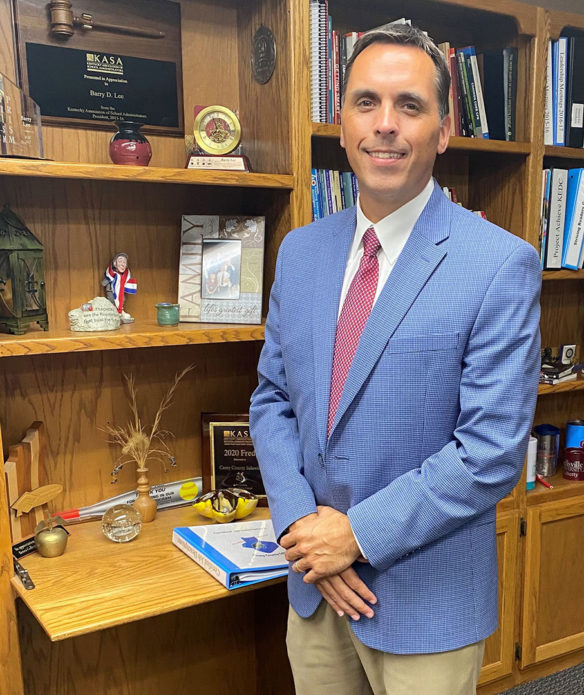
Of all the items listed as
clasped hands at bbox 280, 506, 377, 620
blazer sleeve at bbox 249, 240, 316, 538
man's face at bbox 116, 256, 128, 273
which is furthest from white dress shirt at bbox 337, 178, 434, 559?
man's face at bbox 116, 256, 128, 273

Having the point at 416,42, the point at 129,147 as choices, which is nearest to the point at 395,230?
the point at 416,42

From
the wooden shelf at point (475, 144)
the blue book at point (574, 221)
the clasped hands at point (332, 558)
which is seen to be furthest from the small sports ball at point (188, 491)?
the blue book at point (574, 221)

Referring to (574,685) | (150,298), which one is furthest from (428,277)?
(574,685)

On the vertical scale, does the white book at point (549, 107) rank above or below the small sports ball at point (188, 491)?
above

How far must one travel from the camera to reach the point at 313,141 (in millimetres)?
2035

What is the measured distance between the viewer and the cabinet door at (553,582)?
88.7 inches

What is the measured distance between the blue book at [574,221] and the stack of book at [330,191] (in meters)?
0.79

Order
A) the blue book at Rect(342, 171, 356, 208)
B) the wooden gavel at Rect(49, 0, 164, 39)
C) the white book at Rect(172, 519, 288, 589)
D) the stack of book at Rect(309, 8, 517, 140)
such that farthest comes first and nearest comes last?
the stack of book at Rect(309, 8, 517, 140) → the blue book at Rect(342, 171, 356, 208) → the wooden gavel at Rect(49, 0, 164, 39) → the white book at Rect(172, 519, 288, 589)

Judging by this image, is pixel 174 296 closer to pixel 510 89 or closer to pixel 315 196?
pixel 315 196

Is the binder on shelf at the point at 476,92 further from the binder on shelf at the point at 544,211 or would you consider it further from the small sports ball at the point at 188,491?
the small sports ball at the point at 188,491

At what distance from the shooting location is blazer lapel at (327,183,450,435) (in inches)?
47.9

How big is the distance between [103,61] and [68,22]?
0.39 ft

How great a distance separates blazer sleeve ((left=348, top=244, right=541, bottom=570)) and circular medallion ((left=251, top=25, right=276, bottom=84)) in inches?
37.1

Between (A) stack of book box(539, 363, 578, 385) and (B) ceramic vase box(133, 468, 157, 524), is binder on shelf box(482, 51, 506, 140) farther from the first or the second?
(B) ceramic vase box(133, 468, 157, 524)
